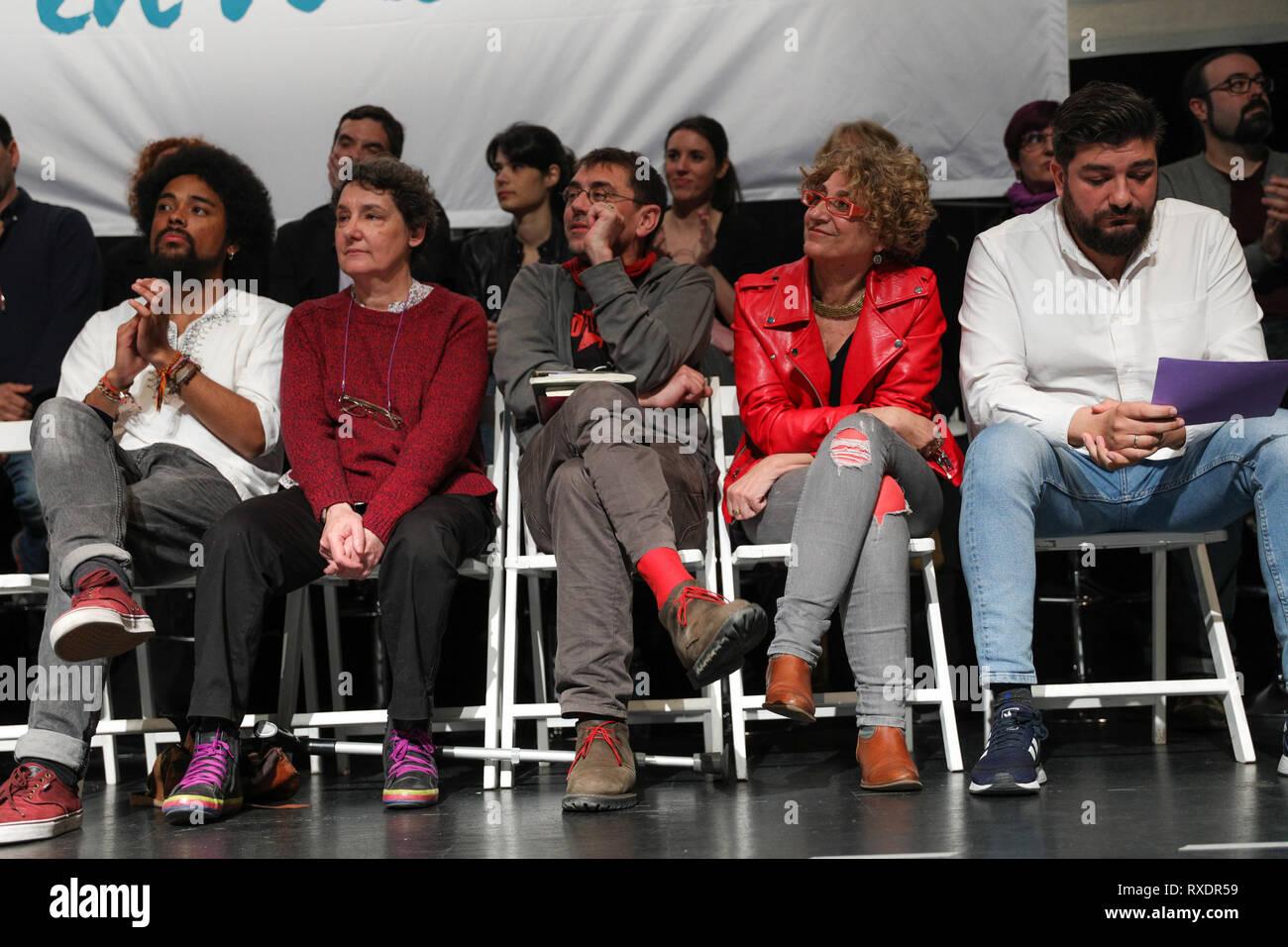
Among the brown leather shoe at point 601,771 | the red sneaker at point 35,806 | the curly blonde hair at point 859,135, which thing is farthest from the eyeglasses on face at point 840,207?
the red sneaker at point 35,806

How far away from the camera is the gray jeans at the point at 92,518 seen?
2449 mm

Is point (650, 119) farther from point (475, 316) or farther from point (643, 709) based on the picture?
point (643, 709)

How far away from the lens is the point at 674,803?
7.93 ft

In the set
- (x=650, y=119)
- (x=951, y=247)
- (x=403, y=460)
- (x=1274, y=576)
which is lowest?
(x=1274, y=576)

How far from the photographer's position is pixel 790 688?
7.84ft

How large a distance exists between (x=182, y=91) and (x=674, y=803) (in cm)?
266

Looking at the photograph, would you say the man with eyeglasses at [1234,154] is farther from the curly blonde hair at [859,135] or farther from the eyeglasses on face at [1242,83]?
the curly blonde hair at [859,135]

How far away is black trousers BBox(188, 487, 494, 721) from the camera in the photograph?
252 cm

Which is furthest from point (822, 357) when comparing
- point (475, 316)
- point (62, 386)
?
point (62, 386)

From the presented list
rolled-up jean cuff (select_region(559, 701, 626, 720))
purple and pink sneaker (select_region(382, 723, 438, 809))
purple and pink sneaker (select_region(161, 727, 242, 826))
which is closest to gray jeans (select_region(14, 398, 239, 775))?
purple and pink sneaker (select_region(161, 727, 242, 826))

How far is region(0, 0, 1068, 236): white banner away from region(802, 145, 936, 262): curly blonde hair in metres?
0.72

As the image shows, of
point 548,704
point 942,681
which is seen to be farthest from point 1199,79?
point 548,704

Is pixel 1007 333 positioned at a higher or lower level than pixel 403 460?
higher

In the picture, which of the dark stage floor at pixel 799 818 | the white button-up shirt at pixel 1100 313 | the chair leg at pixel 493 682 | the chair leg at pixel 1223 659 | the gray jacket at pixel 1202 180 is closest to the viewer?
the dark stage floor at pixel 799 818
